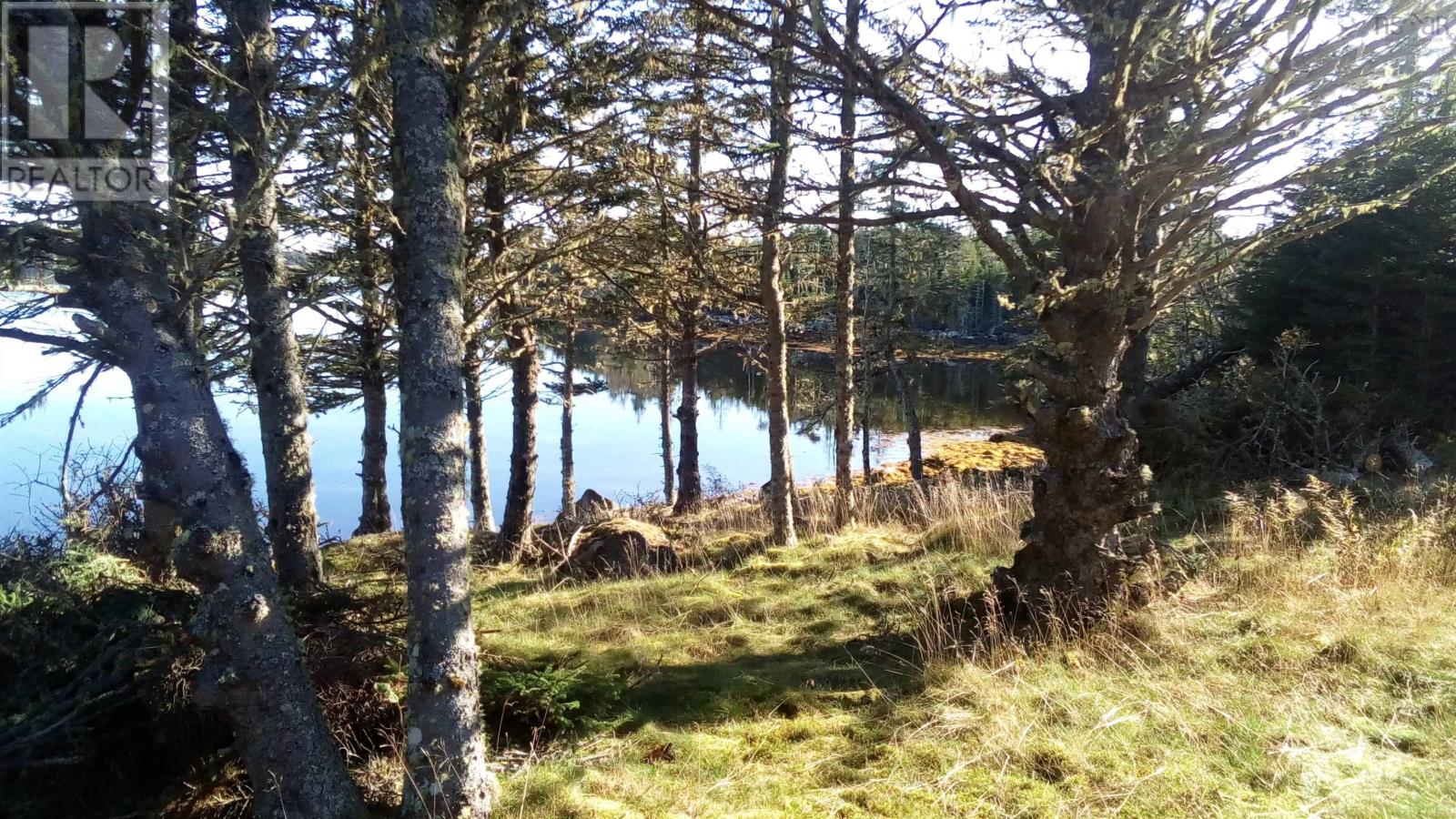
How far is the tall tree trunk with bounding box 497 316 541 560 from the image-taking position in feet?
28.3

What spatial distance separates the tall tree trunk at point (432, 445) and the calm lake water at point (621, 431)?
14.5 feet

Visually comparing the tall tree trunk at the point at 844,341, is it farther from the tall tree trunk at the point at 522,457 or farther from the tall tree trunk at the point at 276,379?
the tall tree trunk at the point at 276,379

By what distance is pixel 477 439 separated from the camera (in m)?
9.59

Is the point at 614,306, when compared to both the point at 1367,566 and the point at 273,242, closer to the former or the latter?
the point at 273,242

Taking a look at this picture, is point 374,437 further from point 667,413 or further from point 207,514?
point 207,514

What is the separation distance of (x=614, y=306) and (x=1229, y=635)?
7594mm

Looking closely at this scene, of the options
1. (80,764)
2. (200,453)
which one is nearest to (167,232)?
(200,453)

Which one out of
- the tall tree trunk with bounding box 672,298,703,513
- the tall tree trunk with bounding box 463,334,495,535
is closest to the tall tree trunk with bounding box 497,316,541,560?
the tall tree trunk with bounding box 463,334,495,535

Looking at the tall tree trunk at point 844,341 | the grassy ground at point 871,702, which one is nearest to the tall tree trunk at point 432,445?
the grassy ground at point 871,702

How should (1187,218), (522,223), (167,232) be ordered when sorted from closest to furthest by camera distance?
(167,232) < (1187,218) < (522,223)

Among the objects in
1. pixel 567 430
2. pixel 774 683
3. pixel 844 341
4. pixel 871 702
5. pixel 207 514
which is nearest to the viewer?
pixel 207 514

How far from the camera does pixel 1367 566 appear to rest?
4.41 meters

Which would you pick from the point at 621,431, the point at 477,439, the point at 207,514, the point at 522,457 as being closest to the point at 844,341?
the point at 522,457

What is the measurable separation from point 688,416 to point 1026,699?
988cm
